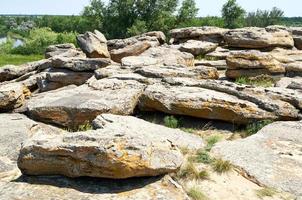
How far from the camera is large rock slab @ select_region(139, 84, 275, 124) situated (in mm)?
13250

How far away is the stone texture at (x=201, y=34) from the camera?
2862cm

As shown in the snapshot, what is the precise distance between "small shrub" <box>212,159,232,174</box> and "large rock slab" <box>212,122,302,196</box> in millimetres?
402

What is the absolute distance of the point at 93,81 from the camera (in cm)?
1706

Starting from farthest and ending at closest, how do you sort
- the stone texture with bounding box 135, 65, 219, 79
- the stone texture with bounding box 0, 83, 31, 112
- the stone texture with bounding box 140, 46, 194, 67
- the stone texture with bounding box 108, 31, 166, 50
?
1. the stone texture with bounding box 108, 31, 166, 50
2. the stone texture with bounding box 140, 46, 194, 67
3. the stone texture with bounding box 135, 65, 219, 79
4. the stone texture with bounding box 0, 83, 31, 112

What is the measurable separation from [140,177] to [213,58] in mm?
16886

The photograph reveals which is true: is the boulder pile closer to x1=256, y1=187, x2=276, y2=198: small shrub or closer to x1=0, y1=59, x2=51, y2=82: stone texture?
x1=0, y1=59, x2=51, y2=82: stone texture

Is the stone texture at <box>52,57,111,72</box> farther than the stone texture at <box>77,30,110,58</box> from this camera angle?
No

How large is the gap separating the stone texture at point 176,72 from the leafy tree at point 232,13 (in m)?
65.2

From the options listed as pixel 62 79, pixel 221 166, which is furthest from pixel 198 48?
pixel 221 166

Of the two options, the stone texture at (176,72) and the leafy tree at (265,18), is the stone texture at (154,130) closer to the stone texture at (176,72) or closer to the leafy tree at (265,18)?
the stone texture at (176,72)

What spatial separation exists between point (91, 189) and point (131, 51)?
18.1m

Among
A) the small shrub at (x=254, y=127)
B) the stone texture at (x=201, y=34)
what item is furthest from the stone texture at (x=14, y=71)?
the small shrub at (x=254, y=127)

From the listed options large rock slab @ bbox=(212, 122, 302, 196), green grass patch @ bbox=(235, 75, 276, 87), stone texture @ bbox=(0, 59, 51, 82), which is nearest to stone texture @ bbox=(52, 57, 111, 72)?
stone texture @ bbox=(0, 59, 51, 82)

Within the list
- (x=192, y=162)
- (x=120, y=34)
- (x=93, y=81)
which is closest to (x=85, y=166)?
(x=192, y=162)
